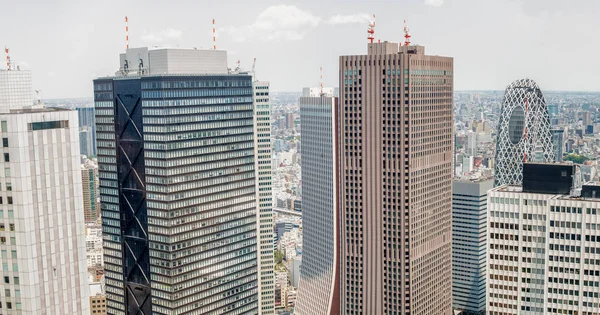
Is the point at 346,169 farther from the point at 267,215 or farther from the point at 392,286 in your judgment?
the point at 267,215

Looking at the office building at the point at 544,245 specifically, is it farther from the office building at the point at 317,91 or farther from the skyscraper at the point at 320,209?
the office building at the point at 317,91

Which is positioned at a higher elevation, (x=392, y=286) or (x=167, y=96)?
(x=167, y=96)

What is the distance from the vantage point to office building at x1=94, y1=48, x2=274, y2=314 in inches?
3767

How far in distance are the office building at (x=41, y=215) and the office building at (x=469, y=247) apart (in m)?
135

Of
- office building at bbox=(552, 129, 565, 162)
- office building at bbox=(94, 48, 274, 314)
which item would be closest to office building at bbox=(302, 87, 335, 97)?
office building at bbox=(94, 48, 274, 314)

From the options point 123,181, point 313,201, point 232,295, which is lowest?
point 232,295

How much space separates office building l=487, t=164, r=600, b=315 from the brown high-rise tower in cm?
1906

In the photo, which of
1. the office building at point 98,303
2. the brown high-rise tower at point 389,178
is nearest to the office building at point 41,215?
the brown high-rise tower at point 389,178

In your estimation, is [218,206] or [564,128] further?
[564,128]

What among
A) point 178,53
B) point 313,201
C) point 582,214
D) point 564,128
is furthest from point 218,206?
point 564,128

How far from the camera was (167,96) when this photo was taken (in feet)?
310

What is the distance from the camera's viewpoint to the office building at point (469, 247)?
17625cm

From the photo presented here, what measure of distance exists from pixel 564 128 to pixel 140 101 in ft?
465

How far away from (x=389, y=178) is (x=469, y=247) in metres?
83.6
